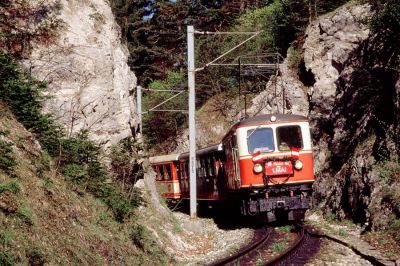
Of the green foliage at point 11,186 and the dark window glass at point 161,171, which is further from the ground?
the dark window glass at point 161,171

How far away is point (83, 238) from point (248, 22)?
33745 mm

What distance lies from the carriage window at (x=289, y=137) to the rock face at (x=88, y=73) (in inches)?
179

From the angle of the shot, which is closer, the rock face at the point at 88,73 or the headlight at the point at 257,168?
the rock face at the point at 88,73

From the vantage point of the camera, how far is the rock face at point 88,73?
477 inches

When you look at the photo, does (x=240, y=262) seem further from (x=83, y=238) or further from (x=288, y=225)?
(x=288, y=225)

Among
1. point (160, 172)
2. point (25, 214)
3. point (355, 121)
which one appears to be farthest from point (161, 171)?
point (25, 214)

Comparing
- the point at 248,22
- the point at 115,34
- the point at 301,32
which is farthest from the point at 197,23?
the point at 115,34

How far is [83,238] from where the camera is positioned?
7.48 metres

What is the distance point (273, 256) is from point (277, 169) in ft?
12.3

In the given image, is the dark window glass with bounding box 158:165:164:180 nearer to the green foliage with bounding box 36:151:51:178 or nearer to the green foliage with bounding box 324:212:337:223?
the green foliage with bounding box 324:212:337:223

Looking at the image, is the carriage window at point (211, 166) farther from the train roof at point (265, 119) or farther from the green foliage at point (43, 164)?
the green foliage at point (43, 164)

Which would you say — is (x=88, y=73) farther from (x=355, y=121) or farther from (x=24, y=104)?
(x=355, y=121)

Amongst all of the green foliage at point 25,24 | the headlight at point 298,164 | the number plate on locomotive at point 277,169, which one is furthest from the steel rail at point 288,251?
the green foliage at point 25,24

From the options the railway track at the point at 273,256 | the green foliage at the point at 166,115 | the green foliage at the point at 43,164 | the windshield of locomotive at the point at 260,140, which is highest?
the green foliage at the point at 166,115
